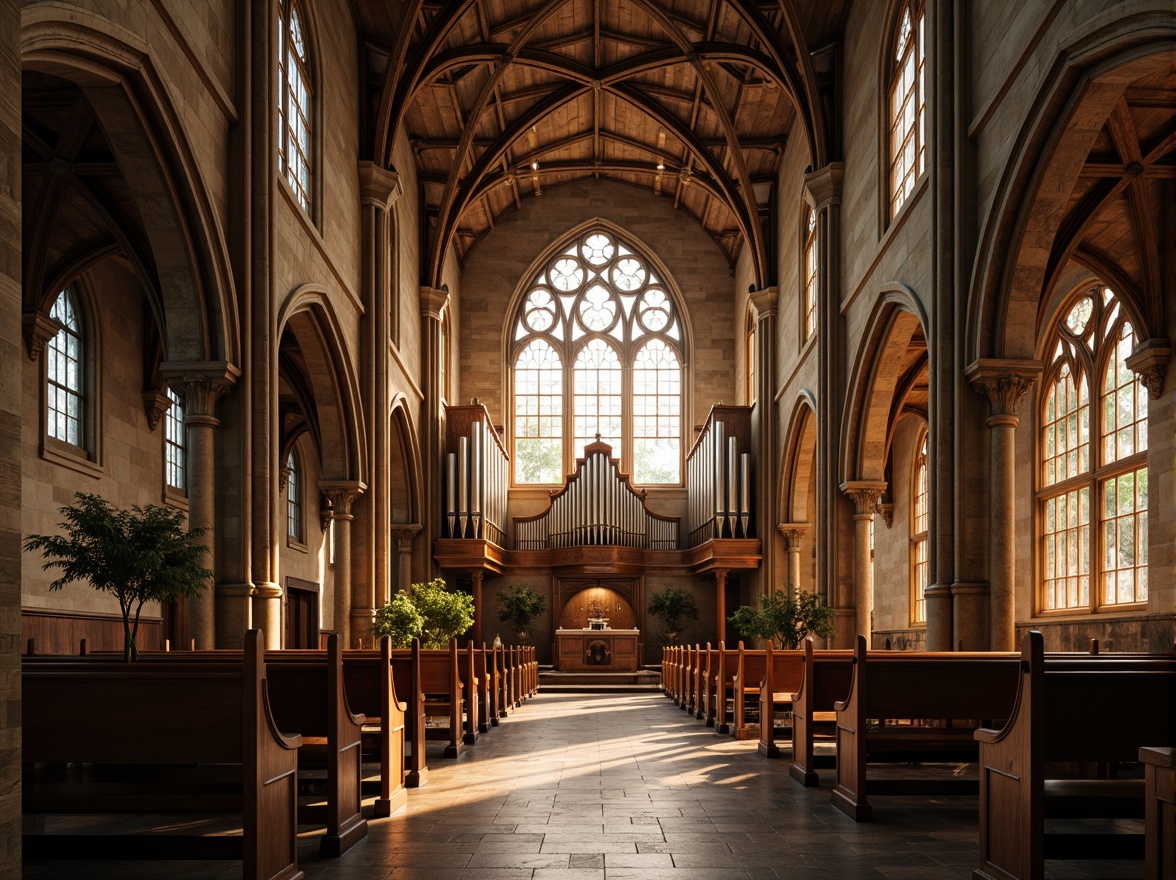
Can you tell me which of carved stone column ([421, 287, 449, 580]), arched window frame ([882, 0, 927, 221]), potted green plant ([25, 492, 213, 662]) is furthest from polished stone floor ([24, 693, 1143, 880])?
carved stone column ([421, 287, 449, 580])

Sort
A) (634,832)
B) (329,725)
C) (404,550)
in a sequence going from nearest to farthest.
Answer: (329,725) → (634,832) → (404,550)

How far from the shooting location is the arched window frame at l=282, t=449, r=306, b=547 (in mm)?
23219

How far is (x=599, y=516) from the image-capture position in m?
25.8

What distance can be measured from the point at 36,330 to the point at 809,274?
12253 mm

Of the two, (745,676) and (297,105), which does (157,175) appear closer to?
(297,105)

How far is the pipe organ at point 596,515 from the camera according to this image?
84.3 feet

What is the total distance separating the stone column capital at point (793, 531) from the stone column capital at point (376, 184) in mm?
9578

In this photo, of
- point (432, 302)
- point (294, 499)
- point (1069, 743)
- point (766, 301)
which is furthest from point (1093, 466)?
point (294, 499)

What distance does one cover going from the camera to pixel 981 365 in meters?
10.3

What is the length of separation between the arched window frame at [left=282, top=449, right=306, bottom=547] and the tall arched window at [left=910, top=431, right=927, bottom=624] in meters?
12.2

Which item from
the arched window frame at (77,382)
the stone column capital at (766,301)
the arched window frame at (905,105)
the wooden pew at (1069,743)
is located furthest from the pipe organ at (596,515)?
the wooden pew at (1069,743)

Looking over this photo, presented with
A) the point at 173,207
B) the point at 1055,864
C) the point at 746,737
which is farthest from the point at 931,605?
the point at 173,207

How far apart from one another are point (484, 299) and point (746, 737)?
1834 centimetres

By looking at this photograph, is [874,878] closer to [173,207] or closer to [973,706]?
[973,706]
